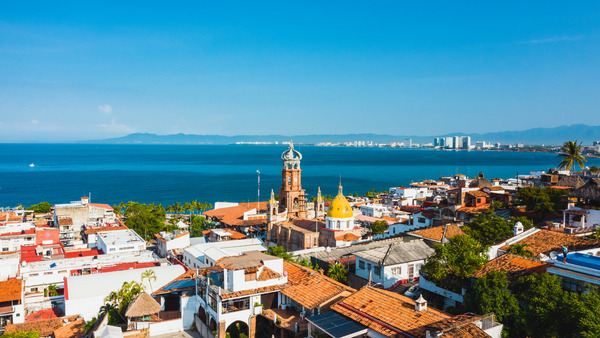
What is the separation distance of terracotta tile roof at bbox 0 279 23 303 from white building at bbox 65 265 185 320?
3.03 metres

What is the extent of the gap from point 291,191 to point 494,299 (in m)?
37.9

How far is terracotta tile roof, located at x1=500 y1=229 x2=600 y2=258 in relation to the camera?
2597 centimetres

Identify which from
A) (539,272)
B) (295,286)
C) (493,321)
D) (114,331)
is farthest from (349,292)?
(114,331)

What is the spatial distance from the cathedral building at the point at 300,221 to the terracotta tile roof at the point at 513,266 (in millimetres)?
20786

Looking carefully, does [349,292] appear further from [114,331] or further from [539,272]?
[114,331]

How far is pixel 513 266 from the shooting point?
22.6 metres

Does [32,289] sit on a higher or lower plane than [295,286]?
lower

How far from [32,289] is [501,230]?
37.2 metres

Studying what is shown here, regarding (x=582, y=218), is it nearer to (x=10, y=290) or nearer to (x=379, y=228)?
(x=379, y=228)

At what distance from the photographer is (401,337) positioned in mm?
17375

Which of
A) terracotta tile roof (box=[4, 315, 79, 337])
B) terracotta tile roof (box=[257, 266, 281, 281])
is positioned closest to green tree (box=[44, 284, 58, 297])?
terracotta tile roof (box=[4, 315, 79, 337])

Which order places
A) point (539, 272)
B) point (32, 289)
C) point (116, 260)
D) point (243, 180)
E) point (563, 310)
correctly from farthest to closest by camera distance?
1. point (243, 180)
2. point (116, 260)
3. point (32, 289)
4. point (539, 272)
5. point (563, 310)

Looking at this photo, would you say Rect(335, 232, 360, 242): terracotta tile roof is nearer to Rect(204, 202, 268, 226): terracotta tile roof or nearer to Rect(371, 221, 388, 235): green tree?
Rect(371, 221, 388, 235): green tree

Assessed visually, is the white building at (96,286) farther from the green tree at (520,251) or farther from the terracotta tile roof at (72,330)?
the green tree at (520,251)
